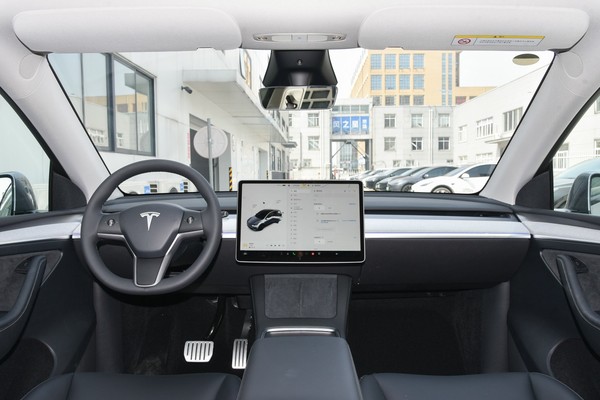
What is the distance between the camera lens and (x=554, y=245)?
207cm

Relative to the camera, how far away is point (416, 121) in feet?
10.2

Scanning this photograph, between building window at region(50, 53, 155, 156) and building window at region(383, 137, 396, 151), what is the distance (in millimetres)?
2659

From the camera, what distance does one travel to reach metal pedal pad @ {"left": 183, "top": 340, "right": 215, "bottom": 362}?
2477 mm

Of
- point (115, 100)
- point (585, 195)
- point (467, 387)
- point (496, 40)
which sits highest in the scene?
point (115, 100)

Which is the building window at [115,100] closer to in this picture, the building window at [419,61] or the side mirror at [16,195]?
the side mirror at [16,195]

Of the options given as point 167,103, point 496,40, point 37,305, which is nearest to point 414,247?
point 496,40

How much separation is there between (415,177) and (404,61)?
1.02 metres

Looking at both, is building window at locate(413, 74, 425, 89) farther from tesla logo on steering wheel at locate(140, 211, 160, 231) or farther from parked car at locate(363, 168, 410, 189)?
tesla logo on steering wheel at locate(140, 211, 160, 231)

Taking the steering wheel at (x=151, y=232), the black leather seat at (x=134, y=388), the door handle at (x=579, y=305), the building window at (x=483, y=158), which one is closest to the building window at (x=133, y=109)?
the steering wheel at (x=151, y=232)

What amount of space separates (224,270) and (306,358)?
36.8 inches

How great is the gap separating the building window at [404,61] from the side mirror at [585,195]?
1035mm

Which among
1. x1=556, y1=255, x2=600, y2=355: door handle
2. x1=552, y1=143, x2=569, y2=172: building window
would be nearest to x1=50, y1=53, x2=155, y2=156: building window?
x1=552, y1=143, x2=569, y2=172: building window

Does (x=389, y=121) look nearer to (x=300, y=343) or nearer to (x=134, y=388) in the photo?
(x=300, y=343)

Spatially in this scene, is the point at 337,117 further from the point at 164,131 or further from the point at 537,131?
the point at 164,131
